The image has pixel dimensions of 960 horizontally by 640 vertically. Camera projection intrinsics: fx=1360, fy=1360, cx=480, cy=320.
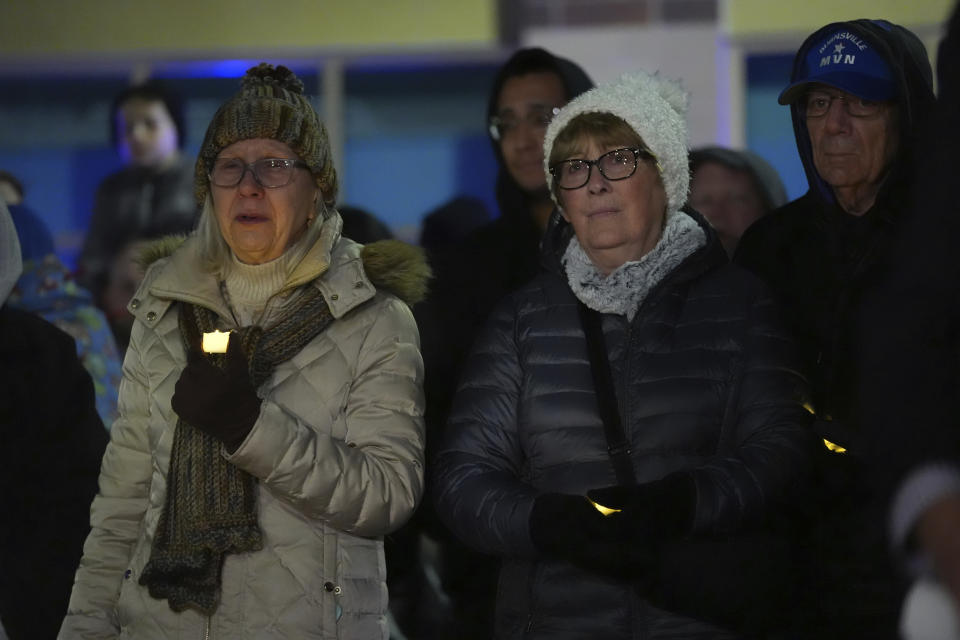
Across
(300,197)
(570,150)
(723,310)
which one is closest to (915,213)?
(723,310)

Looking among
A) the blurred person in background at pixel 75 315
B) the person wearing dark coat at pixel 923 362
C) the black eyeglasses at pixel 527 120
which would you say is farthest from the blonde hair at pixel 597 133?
the blurred person in background at pixel 75 315

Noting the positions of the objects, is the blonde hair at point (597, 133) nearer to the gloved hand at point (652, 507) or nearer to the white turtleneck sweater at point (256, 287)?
the white turtleneck sweater at point (256, 287)

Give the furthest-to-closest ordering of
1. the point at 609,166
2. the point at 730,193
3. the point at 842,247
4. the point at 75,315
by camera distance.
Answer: the point at 75,315 < the point at 730,193 < the point at 842,247 < the point at 609,166

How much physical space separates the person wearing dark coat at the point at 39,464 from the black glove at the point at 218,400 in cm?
113

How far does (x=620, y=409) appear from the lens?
3021 millimetres

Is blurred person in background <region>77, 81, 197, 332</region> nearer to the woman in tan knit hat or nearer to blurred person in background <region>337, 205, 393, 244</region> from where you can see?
blurred person in background <region>337, 205, 393, 244</region>

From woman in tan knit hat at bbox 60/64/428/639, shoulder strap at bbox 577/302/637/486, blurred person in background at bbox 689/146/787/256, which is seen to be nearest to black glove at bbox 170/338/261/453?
woman in tan knit hat at bbox 60/64/428/639

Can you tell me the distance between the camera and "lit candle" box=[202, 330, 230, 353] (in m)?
2.84

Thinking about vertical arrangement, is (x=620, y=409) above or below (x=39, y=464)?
above

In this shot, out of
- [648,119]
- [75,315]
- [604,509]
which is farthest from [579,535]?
[75,315]

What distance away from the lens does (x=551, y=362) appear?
10.3ft

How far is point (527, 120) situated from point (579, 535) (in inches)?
82.1

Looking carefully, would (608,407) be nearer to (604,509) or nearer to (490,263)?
(604,509)

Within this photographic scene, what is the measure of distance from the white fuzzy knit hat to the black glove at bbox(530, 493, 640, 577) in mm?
888
